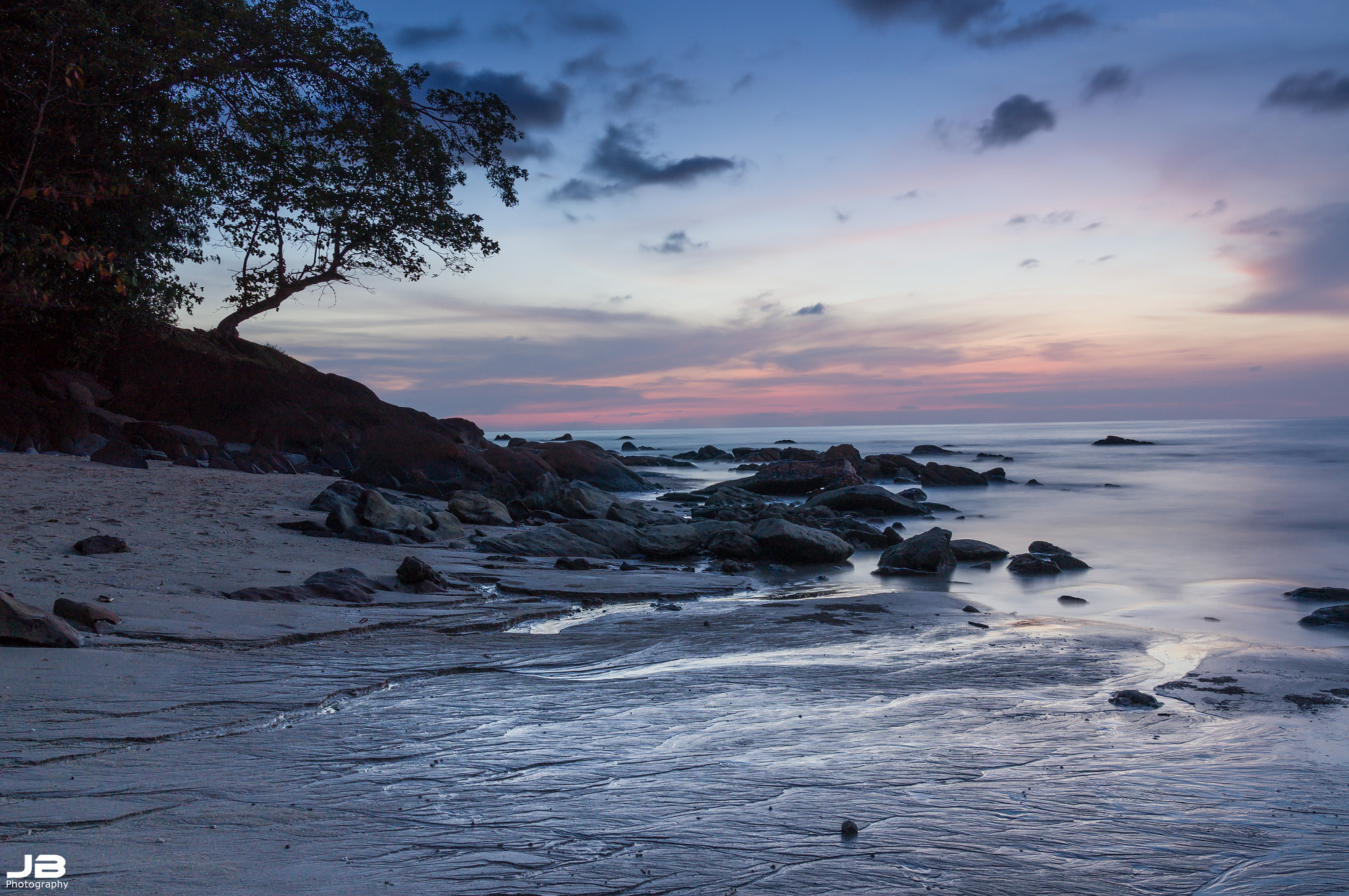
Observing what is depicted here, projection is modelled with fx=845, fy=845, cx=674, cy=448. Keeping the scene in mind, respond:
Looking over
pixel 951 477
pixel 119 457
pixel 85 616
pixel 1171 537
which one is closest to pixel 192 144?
pixel 119 457

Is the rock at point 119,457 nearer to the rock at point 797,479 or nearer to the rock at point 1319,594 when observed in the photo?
the rock at point 1319,594

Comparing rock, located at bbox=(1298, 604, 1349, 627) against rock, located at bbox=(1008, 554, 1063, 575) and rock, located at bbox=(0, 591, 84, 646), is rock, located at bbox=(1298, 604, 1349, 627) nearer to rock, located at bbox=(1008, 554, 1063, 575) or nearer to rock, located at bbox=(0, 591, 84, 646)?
rock, located at bbox=(1008, 554, 1063, 575)

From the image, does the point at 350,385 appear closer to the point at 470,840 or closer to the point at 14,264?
the point at 14,264

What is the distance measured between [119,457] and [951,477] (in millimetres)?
24489

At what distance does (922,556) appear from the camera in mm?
10773

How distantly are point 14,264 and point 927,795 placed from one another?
11913 mm

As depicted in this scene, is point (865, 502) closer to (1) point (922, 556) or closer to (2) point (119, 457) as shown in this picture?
(1) point (922, 556)

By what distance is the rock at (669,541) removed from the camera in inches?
440

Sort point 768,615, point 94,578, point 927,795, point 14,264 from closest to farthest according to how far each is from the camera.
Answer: point 927,795 → point 94,578 → point 768,615 → point 14,264

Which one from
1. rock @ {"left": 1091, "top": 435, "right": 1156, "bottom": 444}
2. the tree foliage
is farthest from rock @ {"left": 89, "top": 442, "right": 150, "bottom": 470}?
rock @ {"left": 1091, "top": 435, "right": 1156, "bottom": 444}

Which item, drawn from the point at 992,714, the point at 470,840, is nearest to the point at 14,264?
the point at 470,840

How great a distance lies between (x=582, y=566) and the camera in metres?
9.26

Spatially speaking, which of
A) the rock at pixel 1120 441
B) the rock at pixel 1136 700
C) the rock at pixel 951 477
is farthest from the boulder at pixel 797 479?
the rock at pixel 1120 441

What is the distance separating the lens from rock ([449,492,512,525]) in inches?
482
